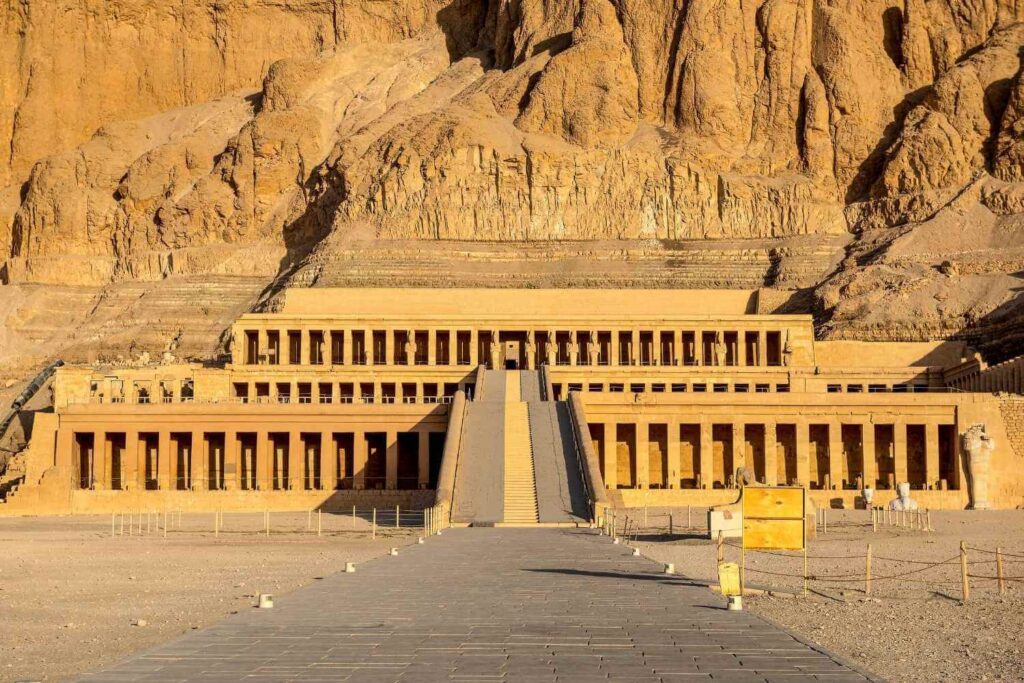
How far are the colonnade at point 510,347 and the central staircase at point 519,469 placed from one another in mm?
19880

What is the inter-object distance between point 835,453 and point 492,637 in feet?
148

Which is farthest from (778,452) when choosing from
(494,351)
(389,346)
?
→ (389,346)

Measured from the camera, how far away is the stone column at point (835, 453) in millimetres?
60156

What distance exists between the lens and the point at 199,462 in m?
61.8

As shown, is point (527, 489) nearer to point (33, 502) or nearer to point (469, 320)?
point (33, 502)

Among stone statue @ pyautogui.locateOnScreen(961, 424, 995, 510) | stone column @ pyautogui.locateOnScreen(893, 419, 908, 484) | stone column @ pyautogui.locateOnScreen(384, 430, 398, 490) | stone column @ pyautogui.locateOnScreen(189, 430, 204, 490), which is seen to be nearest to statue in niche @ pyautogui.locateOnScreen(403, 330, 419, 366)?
stone column @ pyautogui.locateOnScreen(384, 430, 398, 490)

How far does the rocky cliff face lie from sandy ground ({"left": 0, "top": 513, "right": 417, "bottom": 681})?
5732cm

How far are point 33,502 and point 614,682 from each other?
47.6 m

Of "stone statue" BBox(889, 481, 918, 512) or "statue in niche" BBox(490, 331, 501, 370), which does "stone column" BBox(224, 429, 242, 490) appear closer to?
"statue in niche" BBox(490, 331, 501, 370)

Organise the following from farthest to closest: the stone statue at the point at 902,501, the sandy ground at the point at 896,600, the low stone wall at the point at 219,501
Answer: the low stone wall at the point at 219,501 < the stone statue at the point at 902,501 < the sandy ground at the point at 896,600

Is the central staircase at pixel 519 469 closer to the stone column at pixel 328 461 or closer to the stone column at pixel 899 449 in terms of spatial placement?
the stone column at pixel 328 461

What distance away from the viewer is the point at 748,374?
7531cm

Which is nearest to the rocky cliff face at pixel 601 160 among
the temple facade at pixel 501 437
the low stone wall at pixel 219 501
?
the temple facade at pixel 501 437

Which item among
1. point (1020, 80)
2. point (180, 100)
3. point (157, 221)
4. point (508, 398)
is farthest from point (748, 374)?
point (180, 100)
